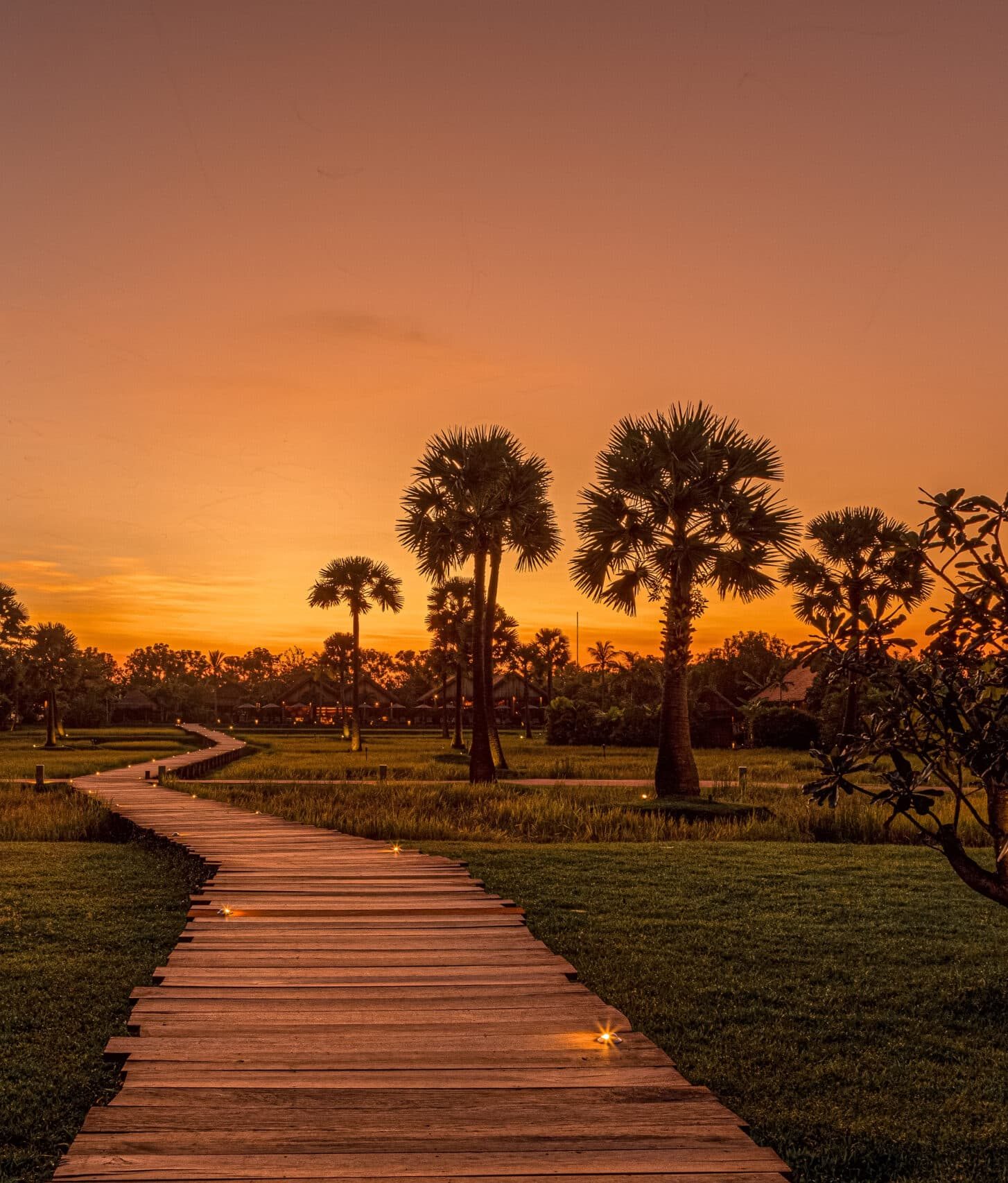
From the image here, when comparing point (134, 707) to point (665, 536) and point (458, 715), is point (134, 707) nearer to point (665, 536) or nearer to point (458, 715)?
point (458, 715)

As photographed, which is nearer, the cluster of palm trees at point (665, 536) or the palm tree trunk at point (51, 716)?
the cluster of palm trees at point (665, 536)

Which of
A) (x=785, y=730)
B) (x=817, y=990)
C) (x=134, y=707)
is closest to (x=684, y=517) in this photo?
(x=817, y=990)

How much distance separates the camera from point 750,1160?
3.68 meters

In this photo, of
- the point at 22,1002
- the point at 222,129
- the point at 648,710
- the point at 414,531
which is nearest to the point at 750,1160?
the point at 22,1002

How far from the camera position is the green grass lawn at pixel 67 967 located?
5.04 m

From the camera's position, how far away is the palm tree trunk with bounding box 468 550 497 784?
2808 cm

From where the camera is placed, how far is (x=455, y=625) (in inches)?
2362

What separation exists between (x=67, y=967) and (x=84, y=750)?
48168 millimetres

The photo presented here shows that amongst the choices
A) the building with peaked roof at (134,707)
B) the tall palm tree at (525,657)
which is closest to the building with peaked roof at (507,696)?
the tall palm tree at (525,657)

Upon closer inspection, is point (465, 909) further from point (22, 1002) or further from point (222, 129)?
point (222, 129)

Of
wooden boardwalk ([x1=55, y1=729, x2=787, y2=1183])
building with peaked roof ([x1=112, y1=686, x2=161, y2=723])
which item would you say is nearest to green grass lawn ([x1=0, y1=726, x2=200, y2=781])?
building with peaked roof ([x1=112, y1=686, x2=161, y2=723])

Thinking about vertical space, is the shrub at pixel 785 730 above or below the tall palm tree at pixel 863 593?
below

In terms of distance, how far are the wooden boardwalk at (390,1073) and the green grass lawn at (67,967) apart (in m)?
0.55

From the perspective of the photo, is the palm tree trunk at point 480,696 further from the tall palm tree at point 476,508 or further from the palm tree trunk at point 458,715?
the palm tree trunk at point 458,715
